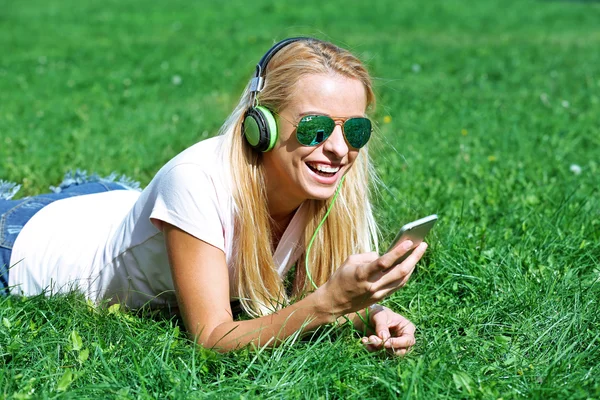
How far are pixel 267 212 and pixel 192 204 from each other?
37 cm

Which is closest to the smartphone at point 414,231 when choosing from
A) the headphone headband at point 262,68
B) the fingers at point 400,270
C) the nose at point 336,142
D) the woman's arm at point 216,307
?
the fingers at point 400,270

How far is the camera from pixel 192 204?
262 cm

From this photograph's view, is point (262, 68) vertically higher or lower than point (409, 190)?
higher

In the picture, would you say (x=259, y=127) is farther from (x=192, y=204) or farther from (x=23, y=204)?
(x=23, y=204)

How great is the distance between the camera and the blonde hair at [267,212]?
2.70 m

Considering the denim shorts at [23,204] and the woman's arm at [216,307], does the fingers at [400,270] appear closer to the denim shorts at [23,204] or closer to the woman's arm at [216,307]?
the woman's arm at [216,307]

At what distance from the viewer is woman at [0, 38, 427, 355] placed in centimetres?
259

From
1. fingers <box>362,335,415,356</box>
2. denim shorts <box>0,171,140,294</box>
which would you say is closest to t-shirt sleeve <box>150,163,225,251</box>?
fingers <box>362,335,415,356</box>

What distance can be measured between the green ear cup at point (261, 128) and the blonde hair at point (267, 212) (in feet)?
0.24

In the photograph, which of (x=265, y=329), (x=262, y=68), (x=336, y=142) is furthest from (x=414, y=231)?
(x=262, y=68)

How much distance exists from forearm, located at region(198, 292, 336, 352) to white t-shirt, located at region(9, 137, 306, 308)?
29cm

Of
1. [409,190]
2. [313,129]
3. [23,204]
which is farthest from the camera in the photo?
[409,190]

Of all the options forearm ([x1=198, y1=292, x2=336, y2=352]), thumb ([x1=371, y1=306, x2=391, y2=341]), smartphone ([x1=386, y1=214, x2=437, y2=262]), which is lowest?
thumb ([x1=371, y1=306, x2=391, y2=341])

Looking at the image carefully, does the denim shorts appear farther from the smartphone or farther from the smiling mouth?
the smartphone
